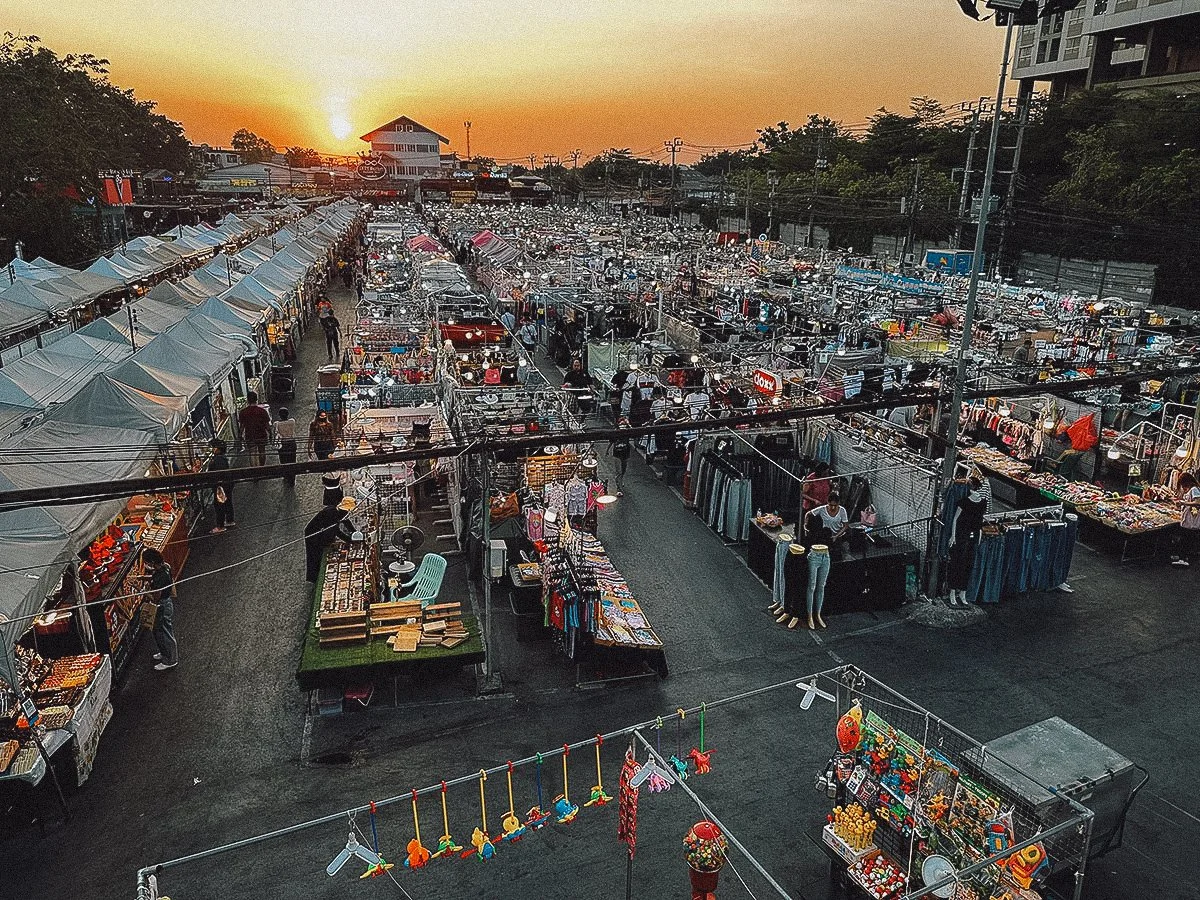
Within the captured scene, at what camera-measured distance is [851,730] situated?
605cm

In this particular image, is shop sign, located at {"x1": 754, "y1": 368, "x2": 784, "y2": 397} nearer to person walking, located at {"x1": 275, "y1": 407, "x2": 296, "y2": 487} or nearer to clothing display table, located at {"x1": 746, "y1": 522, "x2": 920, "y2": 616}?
clothing display table, located at {"x1": 746, "y1": 522, "x2": 920, "y2": 616}

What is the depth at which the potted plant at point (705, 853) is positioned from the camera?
16.4 feet

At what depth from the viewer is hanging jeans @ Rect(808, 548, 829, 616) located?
10211mm

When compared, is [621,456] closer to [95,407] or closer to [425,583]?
[425,583]

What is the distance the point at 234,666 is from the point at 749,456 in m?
8.87

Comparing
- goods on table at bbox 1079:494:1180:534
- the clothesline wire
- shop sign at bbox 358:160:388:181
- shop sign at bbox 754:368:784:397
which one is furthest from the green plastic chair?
shop sign at bbox 358:160:388:181

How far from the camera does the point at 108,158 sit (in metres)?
46.2

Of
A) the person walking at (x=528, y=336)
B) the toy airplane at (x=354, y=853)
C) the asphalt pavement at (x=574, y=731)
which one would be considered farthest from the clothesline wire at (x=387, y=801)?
the person walking at (x=528, y=336)

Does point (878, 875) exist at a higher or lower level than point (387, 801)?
lower

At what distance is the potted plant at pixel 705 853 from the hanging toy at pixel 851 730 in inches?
61.0

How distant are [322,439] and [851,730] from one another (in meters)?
11.8

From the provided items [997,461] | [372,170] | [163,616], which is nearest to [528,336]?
[997,461]

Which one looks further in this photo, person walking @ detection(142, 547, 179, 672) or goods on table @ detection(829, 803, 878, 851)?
person walking @ detection(142, 547, 179, 672)

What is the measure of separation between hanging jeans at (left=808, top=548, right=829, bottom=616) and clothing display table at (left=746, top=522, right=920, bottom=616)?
10 cm
